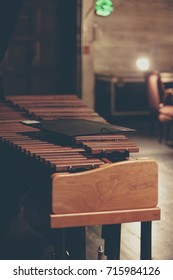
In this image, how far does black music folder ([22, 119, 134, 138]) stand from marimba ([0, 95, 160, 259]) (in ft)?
0.07

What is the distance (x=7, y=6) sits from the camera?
4.23 metres

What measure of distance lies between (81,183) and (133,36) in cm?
849

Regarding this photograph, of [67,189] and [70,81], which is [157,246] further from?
[70,81]

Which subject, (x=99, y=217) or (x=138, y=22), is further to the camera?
(x=138, y=22)

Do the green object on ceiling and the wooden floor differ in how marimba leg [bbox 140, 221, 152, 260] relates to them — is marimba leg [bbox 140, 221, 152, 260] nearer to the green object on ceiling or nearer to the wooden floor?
the wooden floor

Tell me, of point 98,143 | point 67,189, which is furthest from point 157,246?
point 67,189

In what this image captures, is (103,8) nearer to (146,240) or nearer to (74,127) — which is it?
(74,127)

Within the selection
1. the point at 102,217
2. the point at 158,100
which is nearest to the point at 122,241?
the point at 102,217

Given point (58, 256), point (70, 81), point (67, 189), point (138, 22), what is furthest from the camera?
point (138, 22)

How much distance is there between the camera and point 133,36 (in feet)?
36.1

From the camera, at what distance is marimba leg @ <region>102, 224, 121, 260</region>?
325 centimetres

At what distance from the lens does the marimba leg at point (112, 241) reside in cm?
325

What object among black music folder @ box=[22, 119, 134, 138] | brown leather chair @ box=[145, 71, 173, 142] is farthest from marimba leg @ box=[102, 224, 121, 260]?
brown leather chair @ box=[145, 71, 173, 142]

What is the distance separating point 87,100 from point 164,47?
296 centimetres
